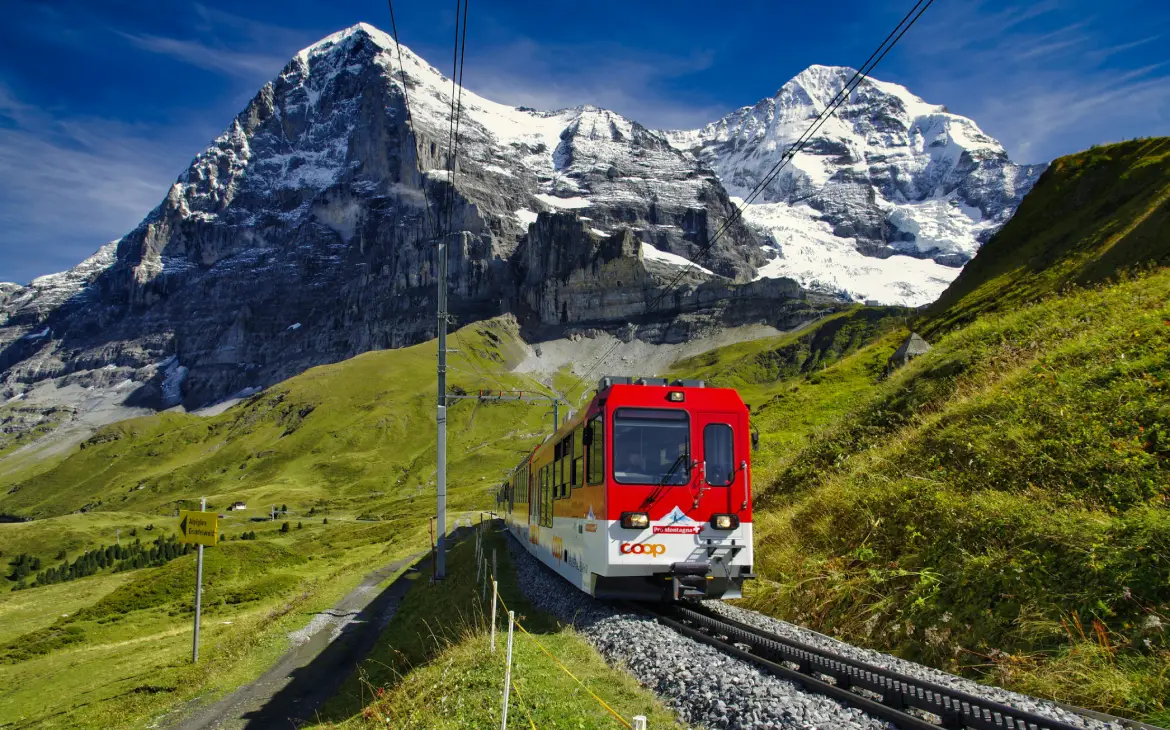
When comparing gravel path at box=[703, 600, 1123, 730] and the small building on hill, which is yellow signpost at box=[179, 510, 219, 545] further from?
the small building on hill

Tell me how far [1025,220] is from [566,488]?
1397 inches

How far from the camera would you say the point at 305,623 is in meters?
25.1

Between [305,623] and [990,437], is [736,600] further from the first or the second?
[305,623]

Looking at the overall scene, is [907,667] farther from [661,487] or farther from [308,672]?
[308,672]

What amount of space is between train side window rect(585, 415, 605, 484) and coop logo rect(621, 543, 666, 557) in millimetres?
1341

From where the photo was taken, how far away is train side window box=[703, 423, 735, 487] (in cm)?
1384

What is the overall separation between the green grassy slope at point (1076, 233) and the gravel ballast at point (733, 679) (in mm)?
18193

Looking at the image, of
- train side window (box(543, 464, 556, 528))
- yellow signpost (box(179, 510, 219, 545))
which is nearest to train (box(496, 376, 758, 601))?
train side window (box(543, 464, 556, 528))

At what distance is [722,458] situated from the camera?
1401cm

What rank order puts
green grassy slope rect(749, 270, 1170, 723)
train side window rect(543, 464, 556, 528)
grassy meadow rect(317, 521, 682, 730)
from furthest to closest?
train side window rect(543, 464, 556, 528) < grassy meadow rect(317, 521, 682, 730) < green grassy slope rect(749, 270, 1170, 723)

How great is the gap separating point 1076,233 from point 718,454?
28.8m

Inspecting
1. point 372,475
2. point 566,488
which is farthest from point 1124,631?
point 372,475

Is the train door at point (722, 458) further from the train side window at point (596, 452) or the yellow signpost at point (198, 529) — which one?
the yellow signpost at point (198, 529)

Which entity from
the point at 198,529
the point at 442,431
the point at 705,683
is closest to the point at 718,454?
the point at 705,683
